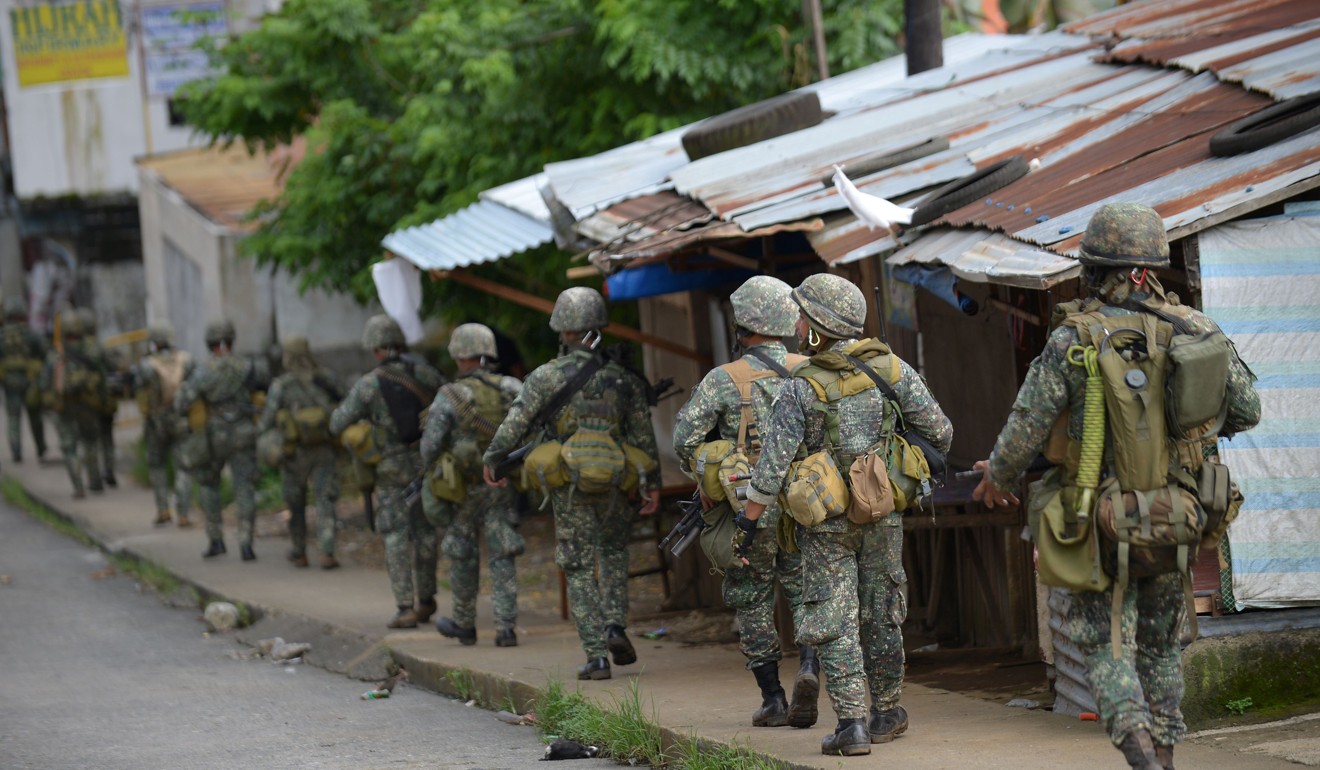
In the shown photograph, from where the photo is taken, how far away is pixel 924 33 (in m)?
11.2

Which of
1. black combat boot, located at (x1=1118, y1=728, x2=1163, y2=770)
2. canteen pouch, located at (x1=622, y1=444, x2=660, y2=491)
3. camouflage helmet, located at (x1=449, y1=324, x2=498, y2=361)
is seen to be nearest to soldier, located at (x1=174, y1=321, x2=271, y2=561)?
camouflage helmet, located at (x1=449, y1=324, x2=498, y2=361)

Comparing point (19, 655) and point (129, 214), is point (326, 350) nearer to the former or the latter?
point (19, 655)

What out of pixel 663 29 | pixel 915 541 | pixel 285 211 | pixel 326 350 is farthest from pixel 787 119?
pixel 326 350

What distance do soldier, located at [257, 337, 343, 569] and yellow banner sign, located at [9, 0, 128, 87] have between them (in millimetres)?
17227

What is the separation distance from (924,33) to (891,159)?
315cm

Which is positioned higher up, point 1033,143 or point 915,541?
point 1033,143

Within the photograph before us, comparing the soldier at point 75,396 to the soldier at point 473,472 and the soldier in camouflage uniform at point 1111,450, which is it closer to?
the soldier at point 473,472

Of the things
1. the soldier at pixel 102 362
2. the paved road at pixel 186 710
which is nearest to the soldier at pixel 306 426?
the paved road at pixel 186 710

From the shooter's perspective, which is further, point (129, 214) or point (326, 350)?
point (129, 214)

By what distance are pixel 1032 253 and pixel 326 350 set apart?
44.9 ft

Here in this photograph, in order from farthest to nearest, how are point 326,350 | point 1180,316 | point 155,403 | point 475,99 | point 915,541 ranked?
point 326,350
point 155,403
point 475,99
point 915,541
point 1180,316

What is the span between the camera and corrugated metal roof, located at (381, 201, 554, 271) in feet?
33.0

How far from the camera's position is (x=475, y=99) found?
1308 cm

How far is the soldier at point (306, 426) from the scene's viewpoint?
12227 mm
